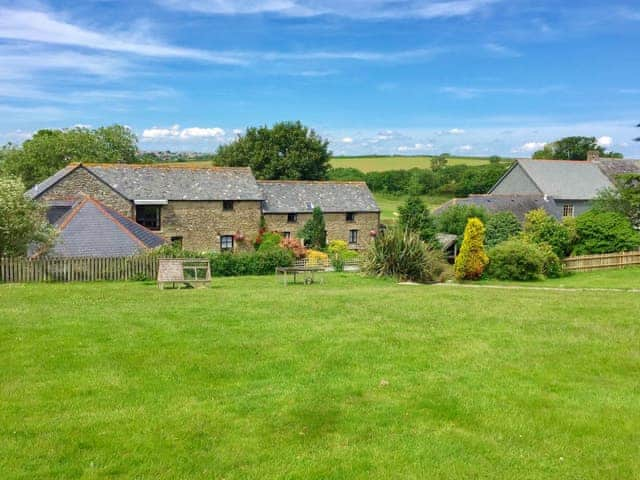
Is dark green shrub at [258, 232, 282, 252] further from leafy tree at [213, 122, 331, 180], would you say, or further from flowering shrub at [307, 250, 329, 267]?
leafy tree at [213, 122, 331, 180]

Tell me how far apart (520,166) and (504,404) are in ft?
170

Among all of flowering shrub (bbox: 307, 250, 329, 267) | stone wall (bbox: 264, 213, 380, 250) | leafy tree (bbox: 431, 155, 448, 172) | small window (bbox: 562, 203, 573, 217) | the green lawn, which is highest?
leafy tree (bbox: 431, 155, 448, 172)

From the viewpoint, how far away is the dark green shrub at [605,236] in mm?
36938

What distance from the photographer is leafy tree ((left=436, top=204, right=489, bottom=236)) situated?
4169cm

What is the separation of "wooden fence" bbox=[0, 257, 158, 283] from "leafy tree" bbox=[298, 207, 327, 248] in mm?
20592

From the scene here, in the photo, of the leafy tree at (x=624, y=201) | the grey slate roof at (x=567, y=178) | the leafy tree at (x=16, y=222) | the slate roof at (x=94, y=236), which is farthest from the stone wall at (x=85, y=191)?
the grey slate roof at (x=567, y=178)

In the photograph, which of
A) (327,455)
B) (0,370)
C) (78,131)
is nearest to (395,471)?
(327,455)

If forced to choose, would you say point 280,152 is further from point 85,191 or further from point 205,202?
point 85,191

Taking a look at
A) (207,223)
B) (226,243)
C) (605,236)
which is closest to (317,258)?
(226,243)

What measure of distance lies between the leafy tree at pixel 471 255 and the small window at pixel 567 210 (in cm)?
2665

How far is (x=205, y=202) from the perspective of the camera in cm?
4188

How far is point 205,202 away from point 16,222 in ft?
61.7

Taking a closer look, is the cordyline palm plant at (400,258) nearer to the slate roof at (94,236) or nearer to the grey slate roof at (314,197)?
the slate roof at (94,236)

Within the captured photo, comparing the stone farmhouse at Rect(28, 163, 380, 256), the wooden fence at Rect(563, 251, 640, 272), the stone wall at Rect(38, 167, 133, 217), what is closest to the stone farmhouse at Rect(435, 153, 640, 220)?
the stone farmhouse at Rect(28, 163, 380, 256)
